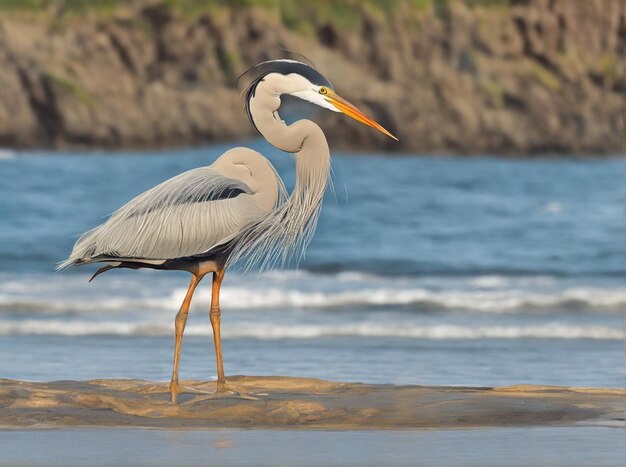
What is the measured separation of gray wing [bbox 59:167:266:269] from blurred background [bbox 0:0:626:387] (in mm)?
1028

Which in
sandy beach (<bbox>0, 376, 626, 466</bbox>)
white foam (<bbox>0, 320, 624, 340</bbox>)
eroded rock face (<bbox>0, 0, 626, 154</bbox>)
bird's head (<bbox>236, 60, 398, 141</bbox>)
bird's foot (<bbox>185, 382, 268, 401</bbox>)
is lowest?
sandy beach (<bbox>0, 376, 626, 466</bbox>)

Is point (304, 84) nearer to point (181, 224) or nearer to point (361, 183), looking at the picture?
point (181, 224)

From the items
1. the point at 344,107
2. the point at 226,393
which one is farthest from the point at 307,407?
the point at 344,107

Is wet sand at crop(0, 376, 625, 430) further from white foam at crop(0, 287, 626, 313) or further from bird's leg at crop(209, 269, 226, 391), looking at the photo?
white foam at crop(0, 287, 626, 313)

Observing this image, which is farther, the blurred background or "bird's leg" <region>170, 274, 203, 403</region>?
the blurred background

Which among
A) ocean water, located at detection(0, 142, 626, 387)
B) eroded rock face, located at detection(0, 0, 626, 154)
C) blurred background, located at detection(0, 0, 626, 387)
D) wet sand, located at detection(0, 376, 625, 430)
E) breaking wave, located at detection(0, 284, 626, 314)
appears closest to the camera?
wet sand, located at detection(0, 376, 625, 430)

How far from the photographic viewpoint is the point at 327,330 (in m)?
11.6

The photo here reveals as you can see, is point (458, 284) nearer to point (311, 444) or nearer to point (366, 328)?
point (366, 328)

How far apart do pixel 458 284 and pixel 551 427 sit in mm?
8337

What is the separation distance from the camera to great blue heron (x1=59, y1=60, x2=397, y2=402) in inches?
289

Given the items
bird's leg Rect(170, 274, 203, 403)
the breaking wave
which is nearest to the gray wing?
bird's leg Rect(170, 274, 203, 403)

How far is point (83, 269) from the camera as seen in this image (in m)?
15.6

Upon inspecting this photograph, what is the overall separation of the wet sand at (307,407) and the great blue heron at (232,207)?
0.28m

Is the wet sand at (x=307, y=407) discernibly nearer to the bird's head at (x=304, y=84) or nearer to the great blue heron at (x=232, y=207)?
the great blue heron at (x=232, y=207)
